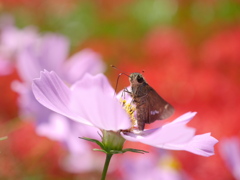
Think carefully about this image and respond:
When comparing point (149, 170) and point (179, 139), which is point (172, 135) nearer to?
point (179, 139)

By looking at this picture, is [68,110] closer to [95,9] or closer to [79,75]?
[79,75]

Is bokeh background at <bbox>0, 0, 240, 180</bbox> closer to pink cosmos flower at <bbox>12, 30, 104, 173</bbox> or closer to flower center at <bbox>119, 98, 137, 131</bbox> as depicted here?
pink cosmos flower at <bbox>12, 30, 104, 173</bbox>

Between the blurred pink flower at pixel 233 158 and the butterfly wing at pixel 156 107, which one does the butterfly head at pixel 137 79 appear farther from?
the blurred pink flower at pixel 233 158

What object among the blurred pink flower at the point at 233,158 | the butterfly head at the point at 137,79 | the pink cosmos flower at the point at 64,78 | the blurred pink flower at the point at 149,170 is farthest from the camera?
the blurred pink flower at the point at 149,170

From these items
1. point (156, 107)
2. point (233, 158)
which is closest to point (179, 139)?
point (156, 107)

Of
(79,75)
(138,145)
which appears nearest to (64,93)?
(79,75)

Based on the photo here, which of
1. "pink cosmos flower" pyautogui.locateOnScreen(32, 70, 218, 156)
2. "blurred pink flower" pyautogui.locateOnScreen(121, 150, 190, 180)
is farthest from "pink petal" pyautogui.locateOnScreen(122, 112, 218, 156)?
"blurred pink flower" pyautogui.locateOnScreen(121, 150, 190, 180)

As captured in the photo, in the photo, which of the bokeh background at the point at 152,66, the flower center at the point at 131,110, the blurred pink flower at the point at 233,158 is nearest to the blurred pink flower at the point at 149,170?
the bokeh background at the point at 152,66
